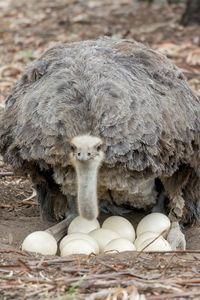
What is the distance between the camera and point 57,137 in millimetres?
4270

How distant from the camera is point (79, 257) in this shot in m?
4.11

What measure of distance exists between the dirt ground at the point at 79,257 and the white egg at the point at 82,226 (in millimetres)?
372

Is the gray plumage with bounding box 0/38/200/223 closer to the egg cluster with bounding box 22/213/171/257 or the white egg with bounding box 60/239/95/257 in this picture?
the egg cluster with bounding box 22/213/171/257

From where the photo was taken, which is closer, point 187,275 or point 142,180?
point 187,275

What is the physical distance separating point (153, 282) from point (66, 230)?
1574 mm

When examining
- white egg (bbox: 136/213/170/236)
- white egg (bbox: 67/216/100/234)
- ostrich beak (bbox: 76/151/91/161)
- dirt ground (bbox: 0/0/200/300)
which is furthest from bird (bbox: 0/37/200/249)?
dirt ground (bbox: 0/0/200/300)

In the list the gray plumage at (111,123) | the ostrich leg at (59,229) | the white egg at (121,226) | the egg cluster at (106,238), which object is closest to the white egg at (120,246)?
the egg cluster at (106,238)

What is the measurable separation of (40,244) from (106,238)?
46 cm

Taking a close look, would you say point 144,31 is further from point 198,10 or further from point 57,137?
point 57,137

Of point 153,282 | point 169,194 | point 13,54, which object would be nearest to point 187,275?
point 153,282

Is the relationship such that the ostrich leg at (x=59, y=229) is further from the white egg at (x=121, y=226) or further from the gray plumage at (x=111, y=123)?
the white egg at (x=121, y=226)

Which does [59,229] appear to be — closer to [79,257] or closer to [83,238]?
[83,238]

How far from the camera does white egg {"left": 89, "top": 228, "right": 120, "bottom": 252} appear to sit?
4520mm

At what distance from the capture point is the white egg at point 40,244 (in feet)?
14.4
